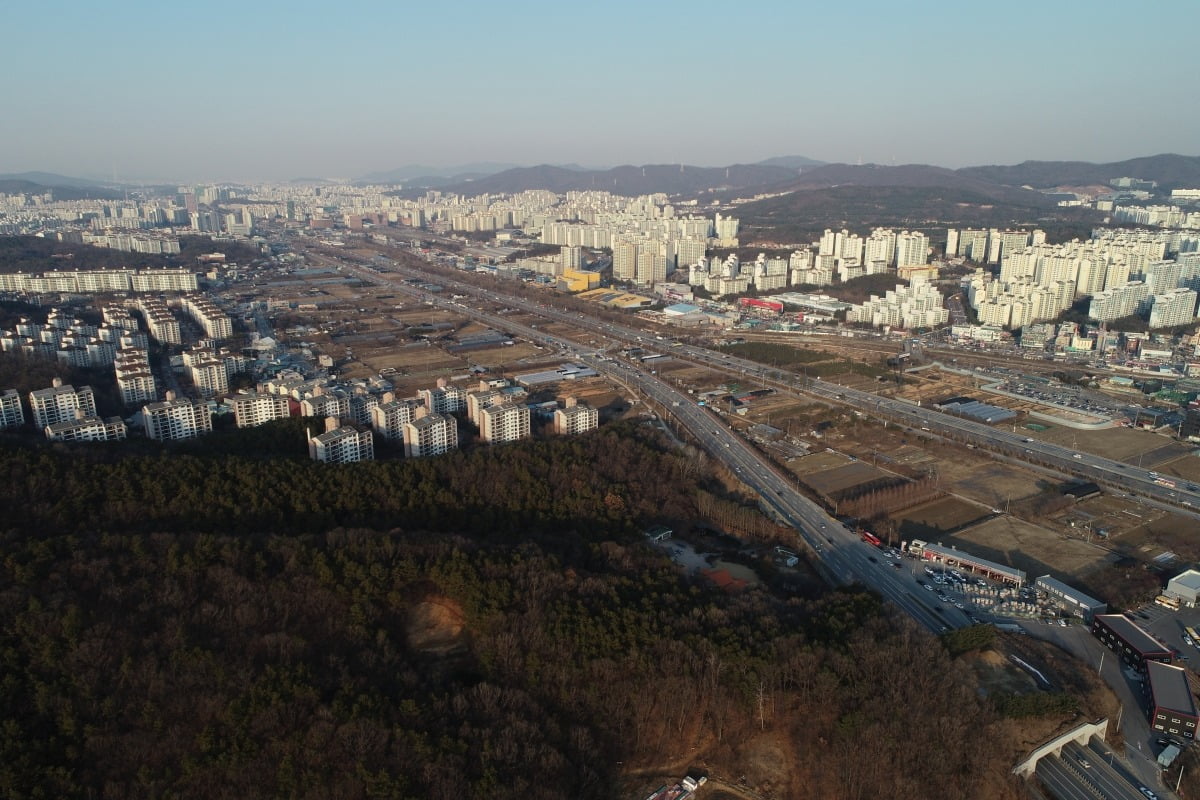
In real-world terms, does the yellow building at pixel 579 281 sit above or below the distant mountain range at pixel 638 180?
below

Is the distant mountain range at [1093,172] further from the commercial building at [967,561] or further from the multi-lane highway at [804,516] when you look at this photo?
the commercial building at [967,561]

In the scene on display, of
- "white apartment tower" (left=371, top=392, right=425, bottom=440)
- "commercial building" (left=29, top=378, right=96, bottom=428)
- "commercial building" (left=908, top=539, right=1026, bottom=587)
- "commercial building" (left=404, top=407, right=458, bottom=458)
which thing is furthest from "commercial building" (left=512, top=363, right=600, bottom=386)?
"commercial building" (left=908, top=539, right=1026, bottom=587)

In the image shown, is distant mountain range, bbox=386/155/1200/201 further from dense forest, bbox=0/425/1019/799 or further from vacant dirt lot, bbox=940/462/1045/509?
dense forest, bbox=0/425/1019/799

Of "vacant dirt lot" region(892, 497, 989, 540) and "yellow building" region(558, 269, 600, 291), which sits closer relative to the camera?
"vacant dirt lot" region(892, 497, 989, 540)

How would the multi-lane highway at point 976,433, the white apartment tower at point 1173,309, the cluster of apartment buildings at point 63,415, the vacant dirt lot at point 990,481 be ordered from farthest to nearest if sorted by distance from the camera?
the white apartment tower at point 1173,309, the cluster of apartment buildings at point 63,415, the multi-lane highway at point 976,433, the vacant dirt lot at point 990,481

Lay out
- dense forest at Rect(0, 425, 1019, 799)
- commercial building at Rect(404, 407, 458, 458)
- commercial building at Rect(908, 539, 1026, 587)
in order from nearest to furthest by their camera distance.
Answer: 1. dense forest at Rect(0, 425, 1019, 799)
2. commercial building at Rect(908, 539, 1026, 587)
3. commercial building at Rect(404, 407, 458, 458)

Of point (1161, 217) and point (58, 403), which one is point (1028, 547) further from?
point (1161, 217)

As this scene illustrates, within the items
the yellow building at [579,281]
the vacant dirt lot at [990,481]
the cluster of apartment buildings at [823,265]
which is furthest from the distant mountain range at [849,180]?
the vacant dirt lot at [990,481]

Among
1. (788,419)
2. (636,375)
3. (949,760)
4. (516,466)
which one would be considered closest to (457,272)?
(636,375)

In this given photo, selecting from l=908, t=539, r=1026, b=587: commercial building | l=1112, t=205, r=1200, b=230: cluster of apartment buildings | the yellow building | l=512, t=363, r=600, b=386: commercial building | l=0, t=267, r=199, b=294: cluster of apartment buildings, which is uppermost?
l=1112, t=205, r=1200, b=230: cluster of apartment buildings
